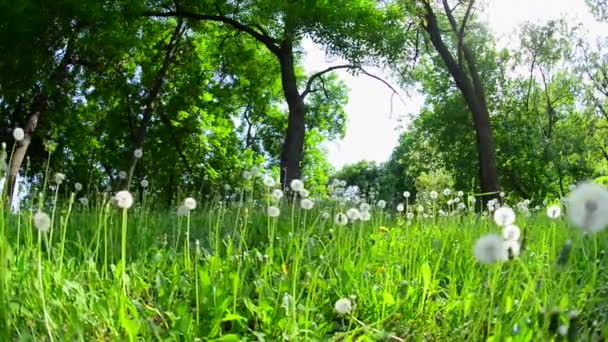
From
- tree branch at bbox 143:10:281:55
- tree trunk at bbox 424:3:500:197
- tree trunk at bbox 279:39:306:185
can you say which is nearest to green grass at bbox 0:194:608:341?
tree trunk at bbox 279:39:306:185

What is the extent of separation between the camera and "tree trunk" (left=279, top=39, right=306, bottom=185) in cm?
1210

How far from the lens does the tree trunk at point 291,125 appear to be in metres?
12.1

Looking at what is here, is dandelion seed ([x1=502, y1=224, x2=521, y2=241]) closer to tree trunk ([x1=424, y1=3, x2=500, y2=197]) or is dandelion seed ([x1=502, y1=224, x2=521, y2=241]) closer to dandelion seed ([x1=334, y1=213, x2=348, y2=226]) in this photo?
dandelion seed ([x1=334, y1=213, x2=348, y2=226])

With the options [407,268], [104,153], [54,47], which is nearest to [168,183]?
[104,153]

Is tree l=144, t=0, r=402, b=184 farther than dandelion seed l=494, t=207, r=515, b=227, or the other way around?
tree l=144, t=0, r=402, b=184

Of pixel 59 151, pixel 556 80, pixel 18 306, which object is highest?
pixel 556 80

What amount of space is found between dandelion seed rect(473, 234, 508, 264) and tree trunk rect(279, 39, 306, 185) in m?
10.1

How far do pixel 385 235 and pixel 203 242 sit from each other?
1313 millimetres

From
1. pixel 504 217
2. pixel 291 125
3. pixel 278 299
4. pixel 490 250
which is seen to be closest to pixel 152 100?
pixel 291 125

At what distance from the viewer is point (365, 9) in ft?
37.2

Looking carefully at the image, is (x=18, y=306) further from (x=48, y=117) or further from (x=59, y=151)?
(x=59, y=151)

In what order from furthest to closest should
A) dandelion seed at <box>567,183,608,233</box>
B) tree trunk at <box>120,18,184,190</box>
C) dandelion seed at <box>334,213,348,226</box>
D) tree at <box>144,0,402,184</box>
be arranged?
tree trunk at <box>120,18,184,190</box> < tree at <box>144,0,402,184</box> < dandelion seed at <box>334,213,348,226</box> < dandelion seed at <box>567,183,608,233</box>

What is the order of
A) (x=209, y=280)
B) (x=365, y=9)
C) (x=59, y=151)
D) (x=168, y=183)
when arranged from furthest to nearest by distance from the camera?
1. (x=168, y=183)
2. (x=59, y=151)
3. (x=365, y=9)
4. (x=209, y=280)

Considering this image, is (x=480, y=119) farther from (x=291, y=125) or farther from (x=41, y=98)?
(x=41, y=98)
